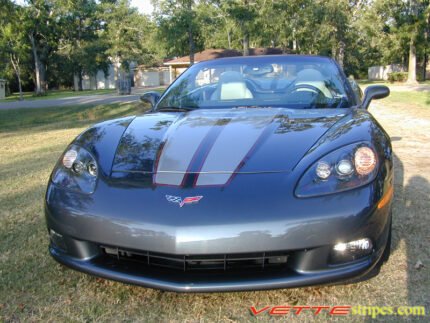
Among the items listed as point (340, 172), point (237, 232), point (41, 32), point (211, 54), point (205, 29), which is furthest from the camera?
point (211, 54)

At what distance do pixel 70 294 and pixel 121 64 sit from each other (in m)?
41.6

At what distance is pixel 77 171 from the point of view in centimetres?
236

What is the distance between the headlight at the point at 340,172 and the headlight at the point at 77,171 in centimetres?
107

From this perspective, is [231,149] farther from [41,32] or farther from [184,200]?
[41,32]

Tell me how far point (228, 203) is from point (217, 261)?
0.26m

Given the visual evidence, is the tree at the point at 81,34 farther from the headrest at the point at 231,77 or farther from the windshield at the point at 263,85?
the headrest at the point at 231,77

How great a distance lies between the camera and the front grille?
1.91 m

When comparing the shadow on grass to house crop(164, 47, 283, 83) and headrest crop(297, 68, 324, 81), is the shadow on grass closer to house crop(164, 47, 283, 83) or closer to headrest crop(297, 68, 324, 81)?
headrest crop(297, 68, 324, 81)

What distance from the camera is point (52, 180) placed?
241cm

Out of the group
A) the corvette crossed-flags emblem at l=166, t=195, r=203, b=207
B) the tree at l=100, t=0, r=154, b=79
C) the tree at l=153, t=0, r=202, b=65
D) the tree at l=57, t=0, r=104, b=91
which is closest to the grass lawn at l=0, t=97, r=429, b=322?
the corvette crossed-flags emblem at l=166, t=195, r=203, b=207

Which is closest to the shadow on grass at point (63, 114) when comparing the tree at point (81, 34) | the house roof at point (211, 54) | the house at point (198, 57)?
the house roof at point (211, 54)

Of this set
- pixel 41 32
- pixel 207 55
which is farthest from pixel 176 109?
pixel 41 32

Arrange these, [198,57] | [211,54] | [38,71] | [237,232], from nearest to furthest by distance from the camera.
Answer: [237,232]
[38,71]
[211,54]
[198,57]

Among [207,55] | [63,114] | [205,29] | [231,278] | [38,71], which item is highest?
[205,29]
